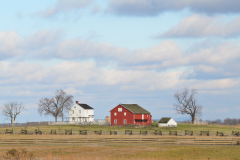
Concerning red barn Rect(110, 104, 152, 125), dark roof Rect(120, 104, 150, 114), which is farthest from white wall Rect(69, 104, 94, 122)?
dark roof Rect(120, 104, 150, 114)

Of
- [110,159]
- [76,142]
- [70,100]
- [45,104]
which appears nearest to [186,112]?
[70,100]

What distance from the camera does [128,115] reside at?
111625 mm

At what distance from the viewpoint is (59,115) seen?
134 metres

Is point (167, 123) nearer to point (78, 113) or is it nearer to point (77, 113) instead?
point (78, 113)

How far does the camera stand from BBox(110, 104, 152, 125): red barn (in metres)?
111

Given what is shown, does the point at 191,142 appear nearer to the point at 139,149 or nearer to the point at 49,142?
the point at 139,149

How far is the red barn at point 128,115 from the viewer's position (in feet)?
365

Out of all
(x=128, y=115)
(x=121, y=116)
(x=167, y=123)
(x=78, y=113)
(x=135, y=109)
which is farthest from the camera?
(x=78, y=113)

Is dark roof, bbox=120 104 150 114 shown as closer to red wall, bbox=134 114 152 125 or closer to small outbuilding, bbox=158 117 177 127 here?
red wall, bbox=134 114 152 125

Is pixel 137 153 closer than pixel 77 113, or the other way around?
pixel 137 153

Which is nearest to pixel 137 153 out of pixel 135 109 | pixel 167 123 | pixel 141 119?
pixel 167 123

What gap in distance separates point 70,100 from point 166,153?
9575 centimetres

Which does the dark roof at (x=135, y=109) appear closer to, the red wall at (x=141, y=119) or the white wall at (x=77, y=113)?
the red wall at (x=141, y=119)

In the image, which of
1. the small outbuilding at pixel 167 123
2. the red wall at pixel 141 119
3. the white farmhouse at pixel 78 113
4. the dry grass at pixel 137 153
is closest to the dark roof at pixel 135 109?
the red wall at pixel 141 119
